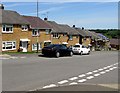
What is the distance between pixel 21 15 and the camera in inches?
2067

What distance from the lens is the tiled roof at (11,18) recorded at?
46100 mm

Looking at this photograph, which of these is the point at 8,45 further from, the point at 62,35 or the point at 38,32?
the point at 62,35

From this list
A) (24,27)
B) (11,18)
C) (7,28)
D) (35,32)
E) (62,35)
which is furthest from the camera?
(62,35)

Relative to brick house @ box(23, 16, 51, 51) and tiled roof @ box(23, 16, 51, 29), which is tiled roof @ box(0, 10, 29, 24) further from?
tiled roof @ box(23, 16, 51, 29)

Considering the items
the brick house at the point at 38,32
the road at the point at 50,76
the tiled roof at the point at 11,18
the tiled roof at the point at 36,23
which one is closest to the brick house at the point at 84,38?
the brick house at the point at 38,32

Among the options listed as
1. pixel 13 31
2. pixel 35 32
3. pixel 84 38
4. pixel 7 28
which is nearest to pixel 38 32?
pixel 35 32

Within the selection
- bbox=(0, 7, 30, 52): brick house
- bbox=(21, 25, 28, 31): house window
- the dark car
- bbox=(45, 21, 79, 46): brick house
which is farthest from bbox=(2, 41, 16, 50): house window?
bbox=(45, 21, 79, 46): brick house

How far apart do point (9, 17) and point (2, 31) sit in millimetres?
4027

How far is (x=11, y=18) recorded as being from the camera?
47844 millimetres

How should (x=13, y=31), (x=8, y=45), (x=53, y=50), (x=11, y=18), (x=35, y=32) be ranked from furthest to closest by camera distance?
1. (x=35, y=32)
2. (x=11, y=18)
3. (x=13, y=31)
4. (x=8, y=45)
5. (x=53, y=50)

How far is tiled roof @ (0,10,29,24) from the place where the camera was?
46.1m

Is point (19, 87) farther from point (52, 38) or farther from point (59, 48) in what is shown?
point (52, 38)

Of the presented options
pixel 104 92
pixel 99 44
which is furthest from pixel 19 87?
pixel 99 44

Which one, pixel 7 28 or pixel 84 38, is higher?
pixel 7 28
